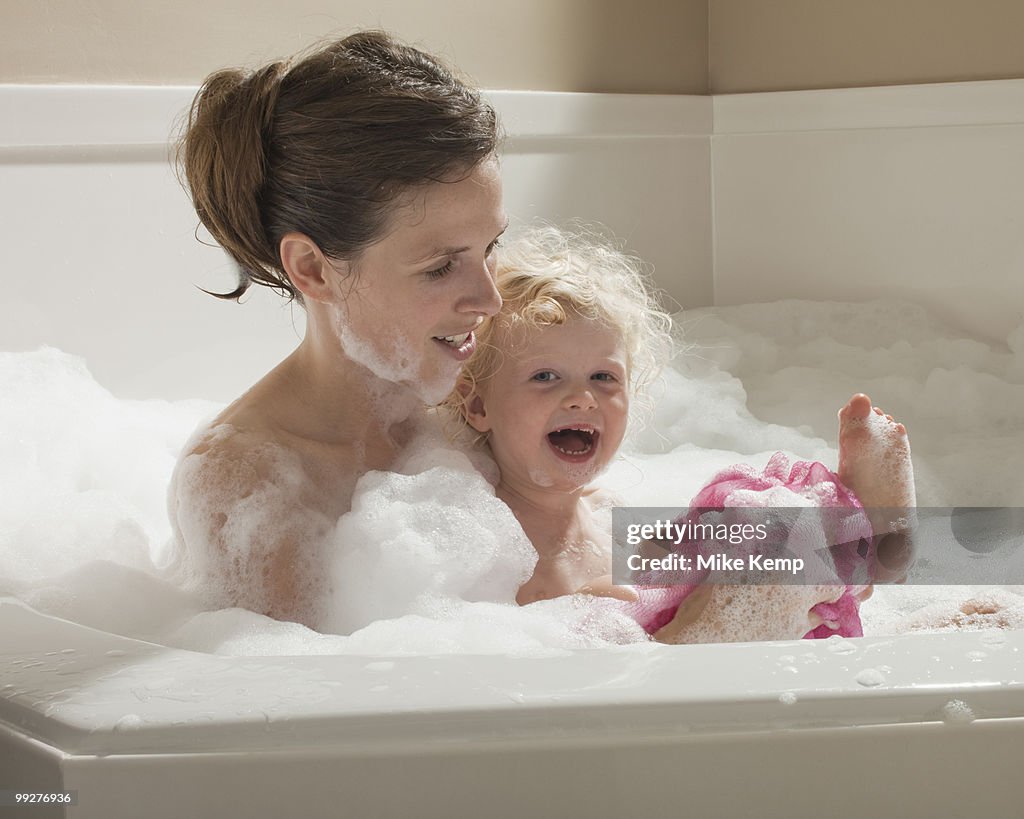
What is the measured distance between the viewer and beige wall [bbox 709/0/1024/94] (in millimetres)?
1805

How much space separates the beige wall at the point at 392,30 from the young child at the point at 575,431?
24.4 inches

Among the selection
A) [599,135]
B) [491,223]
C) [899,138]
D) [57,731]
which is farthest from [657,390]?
[57,731]

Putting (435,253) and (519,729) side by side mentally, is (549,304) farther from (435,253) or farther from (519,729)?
(519,729)

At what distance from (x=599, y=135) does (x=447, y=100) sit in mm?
868

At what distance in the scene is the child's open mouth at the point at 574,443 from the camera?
1.19 meters

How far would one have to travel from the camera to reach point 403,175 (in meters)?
1.09

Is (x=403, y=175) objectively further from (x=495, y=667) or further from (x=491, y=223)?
(x=495, y=667)

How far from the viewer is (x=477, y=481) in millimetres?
1192

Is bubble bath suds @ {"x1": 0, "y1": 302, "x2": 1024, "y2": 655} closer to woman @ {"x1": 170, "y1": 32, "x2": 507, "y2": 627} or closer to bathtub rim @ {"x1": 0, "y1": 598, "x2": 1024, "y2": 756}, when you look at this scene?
woman @ {"x1": 170, "y1": 32, "x2": 507, "y2": 627}

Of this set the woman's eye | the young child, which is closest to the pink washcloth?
the young child

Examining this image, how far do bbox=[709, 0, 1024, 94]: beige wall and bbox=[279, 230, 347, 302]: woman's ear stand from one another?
1.16 meters

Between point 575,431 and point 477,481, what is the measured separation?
0.11 metres

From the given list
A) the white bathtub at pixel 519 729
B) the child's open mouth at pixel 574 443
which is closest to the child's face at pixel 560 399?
the child's open mouth at pixel 574 443

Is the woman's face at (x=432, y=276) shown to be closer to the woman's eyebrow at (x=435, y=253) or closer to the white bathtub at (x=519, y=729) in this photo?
the woman's eyebrow at (x=435, y=253)
